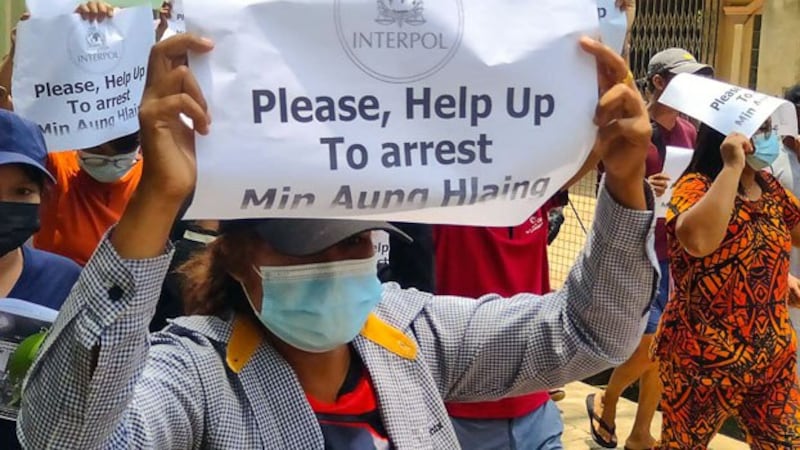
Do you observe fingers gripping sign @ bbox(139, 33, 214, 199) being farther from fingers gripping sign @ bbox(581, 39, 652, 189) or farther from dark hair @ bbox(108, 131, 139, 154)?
A: dark hair @ bbox(108, 131, 139, 154)

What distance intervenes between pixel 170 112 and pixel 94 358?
38 cm

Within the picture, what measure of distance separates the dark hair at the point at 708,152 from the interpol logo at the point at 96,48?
88.7 inches

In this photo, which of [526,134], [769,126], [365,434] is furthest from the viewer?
[769,126]

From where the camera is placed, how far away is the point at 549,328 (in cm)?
238

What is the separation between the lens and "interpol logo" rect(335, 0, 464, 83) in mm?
1816

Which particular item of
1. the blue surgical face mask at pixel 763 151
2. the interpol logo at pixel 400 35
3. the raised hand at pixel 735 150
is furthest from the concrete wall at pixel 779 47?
the interpol logo at pixel 400 35

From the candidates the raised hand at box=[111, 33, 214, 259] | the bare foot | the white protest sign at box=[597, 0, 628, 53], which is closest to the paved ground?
the bare foot

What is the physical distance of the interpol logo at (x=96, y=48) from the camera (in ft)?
13.3

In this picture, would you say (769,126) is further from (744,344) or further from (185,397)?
(185,397)

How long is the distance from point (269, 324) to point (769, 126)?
326 centimetres

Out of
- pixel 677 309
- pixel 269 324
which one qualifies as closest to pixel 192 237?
pixel 269 324

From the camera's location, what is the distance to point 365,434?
2.19 meters

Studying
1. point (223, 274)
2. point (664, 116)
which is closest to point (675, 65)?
point (664, 116)

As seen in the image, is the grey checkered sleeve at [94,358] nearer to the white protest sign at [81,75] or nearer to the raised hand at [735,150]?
the white protest sign at [81,75]
